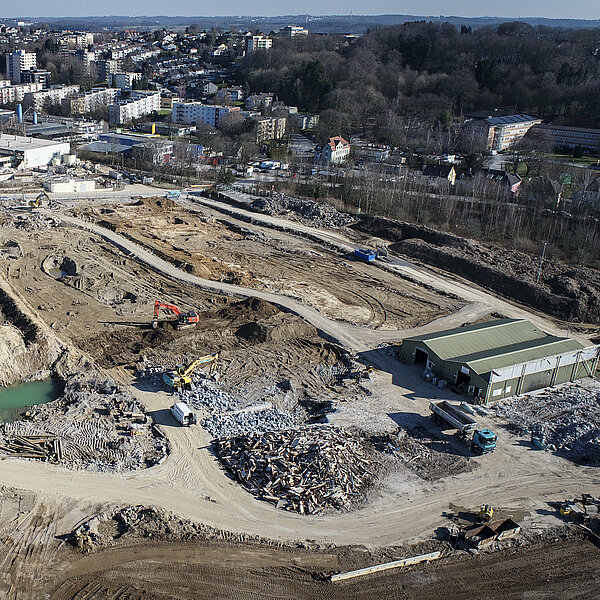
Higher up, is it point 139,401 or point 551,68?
point 551,68

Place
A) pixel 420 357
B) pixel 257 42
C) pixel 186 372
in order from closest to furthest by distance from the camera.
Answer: pixel 186 372 < pixel 420 357 < pixel 257 42

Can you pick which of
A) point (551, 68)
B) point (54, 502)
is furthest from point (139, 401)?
point (551, 68)

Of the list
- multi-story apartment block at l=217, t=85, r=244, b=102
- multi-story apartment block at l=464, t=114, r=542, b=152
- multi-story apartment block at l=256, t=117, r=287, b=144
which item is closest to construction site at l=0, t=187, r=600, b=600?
multi-story apartment block at l=464, t=114, r=542, b=152

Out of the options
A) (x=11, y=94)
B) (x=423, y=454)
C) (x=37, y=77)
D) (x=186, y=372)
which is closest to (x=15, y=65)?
(x=37, y=77)

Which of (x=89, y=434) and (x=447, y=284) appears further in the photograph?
(x=447, y=284)

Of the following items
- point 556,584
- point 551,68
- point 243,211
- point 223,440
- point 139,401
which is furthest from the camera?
point 551,68

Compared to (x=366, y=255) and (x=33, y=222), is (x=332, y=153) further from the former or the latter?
(x=33, y=222)

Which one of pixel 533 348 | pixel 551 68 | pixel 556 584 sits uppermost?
pixel 551 68

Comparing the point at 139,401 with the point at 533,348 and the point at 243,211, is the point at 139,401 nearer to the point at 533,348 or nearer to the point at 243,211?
the point at 533,348

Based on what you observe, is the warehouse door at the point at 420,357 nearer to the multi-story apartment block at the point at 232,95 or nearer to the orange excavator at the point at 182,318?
the orange excavator at the point at 182,318
